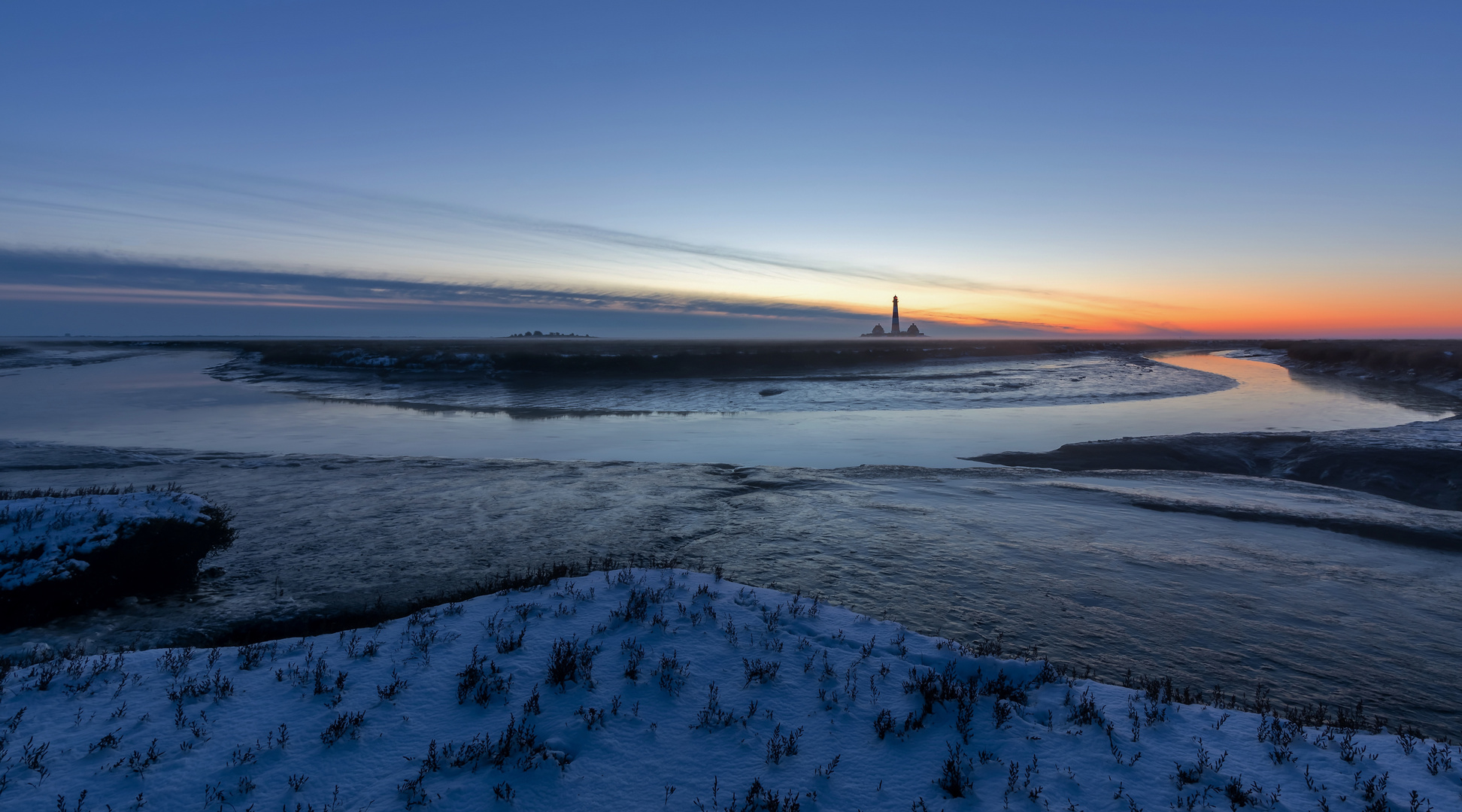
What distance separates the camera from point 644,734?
5.78m

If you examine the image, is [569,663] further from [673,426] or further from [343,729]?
[673,426]

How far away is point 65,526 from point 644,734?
9.77 meters

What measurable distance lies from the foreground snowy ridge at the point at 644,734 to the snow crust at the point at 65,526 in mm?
3136

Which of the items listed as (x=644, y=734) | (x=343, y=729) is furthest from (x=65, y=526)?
(x=644, y=734)

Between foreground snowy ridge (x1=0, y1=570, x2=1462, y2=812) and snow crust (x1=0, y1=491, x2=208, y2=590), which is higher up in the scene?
A: snow crust (x1=0, y1=491, x2=208, y2=590)

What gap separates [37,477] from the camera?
58.2 ft

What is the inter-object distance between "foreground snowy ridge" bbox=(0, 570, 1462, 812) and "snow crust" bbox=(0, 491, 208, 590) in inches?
123

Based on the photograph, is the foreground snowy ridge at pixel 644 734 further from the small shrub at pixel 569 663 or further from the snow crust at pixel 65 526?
the snow crust at pixel 65 526

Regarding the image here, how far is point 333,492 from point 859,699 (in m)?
15.2

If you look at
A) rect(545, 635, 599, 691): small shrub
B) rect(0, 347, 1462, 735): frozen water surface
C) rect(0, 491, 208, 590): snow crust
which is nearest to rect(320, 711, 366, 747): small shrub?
rect(545, 635, 599, 691): small shrub

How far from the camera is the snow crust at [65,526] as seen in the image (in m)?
8.81

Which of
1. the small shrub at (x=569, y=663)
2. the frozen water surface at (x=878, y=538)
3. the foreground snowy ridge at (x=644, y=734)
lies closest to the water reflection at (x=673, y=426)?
the frozen water surface at (x=878, y=538)

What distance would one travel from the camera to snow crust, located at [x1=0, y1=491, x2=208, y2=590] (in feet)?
28.9

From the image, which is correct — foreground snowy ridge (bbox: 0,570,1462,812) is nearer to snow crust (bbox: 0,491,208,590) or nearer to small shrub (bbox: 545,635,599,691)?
small shrub (bbox: 545,635,599,691)
